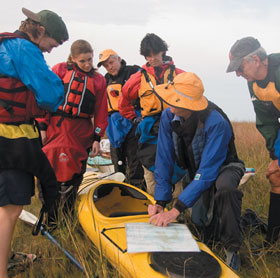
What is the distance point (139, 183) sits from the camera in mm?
4488

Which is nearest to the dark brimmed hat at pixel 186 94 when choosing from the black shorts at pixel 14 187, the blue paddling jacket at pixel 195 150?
the blue paddling jacket at pixel 195 150

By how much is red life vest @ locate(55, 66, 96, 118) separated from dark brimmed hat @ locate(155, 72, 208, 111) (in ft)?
3.66

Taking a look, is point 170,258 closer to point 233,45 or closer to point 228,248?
point 228,248

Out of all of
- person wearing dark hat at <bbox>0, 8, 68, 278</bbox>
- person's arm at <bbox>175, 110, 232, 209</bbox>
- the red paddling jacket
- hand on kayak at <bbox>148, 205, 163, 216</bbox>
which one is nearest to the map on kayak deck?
hand on kayak at <bbox>148, 205, 163, 216</bbox>

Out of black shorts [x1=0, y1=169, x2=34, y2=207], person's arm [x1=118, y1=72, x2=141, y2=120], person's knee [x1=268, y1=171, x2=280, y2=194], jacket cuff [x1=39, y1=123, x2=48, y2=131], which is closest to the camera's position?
black shorts [x1=0, y1=169, x2=34, y2=207]

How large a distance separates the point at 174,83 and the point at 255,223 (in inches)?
66.2

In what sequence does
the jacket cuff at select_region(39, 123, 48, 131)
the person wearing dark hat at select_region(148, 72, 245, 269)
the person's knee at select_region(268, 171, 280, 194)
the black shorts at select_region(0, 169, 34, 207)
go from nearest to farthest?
the black shorts at select_region(0, 169, 34, 207), the person wearing dark hat at select_region(148, 72, 245, 269), the person's knee at select_region(268, 171, 280, 194), the jacket cuff at select_region(39, 123, 48, 131)

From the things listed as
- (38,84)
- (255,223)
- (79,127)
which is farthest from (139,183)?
Answer: (38,84)

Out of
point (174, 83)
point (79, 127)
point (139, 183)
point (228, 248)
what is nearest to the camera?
point (228, 248)

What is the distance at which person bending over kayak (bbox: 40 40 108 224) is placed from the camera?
309 centimetres

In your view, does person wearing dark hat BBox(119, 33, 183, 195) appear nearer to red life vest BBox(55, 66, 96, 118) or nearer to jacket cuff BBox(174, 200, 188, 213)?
red life vest BBox(55, 66, 96, 118)

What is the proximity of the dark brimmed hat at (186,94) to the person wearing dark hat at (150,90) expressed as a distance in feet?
3.54

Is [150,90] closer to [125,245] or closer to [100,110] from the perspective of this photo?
[100,110]

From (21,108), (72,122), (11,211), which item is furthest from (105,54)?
(11,211)
